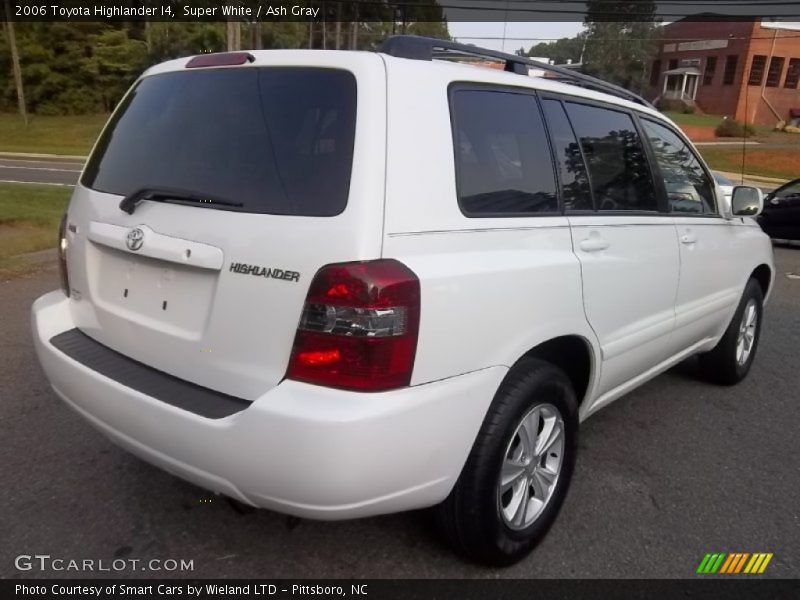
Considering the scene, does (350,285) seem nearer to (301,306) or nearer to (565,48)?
(301,306)

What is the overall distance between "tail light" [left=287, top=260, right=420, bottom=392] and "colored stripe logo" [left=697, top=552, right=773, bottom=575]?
1.56 metres

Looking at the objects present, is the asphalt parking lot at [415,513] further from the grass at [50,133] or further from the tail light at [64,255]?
the grass at [50,133]

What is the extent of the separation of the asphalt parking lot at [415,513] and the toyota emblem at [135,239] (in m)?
1.15

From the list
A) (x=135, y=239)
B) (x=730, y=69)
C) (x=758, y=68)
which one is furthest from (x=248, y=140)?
(x=730, y=69)

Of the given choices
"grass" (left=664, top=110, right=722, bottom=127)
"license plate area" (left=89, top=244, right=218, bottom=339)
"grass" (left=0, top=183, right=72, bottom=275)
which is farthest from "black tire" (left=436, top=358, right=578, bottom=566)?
"grass" (left=664, top=110, right=722, bottom=127)

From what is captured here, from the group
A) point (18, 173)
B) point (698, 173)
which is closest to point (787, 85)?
point (18, 173)

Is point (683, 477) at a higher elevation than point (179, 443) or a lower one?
lower

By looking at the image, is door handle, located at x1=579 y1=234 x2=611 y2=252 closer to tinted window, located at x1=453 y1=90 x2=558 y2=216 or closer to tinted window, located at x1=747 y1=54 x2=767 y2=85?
tinted window, located at x1=453 y1=90 x2=558 y2=216

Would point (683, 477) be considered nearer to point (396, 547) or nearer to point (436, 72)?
point (396, 547)

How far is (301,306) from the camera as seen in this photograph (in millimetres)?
1906

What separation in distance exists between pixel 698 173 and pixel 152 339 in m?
3.25

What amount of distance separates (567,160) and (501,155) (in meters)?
0.47

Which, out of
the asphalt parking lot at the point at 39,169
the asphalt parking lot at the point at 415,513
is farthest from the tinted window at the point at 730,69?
the asphalt parking lot at the point at 415,513

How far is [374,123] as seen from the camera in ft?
6.44
